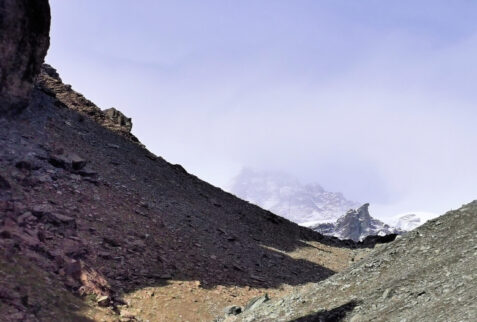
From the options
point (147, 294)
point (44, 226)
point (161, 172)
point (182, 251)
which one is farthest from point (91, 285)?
point (161, 172)

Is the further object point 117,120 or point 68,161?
point 117,120

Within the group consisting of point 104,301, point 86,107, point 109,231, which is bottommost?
point 104,301

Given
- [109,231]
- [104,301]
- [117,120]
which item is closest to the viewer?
[104,301]

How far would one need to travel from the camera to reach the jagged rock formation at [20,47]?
40.8 metres

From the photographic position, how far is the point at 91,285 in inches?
930

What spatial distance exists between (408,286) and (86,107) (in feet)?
170

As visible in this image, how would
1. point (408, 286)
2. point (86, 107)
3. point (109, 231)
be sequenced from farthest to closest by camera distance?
point (86, 107) < point (109, 231) < point (408, 286)

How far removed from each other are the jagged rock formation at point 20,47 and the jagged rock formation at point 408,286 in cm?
3108

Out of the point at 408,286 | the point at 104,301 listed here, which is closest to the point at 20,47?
the point at 104,301

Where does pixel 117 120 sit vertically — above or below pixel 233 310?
above

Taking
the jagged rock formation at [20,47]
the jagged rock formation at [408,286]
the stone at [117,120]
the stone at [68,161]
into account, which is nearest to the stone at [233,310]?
the jagged rock formation at [408,286]

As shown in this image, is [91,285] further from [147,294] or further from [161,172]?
[161,172]

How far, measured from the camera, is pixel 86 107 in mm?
61156

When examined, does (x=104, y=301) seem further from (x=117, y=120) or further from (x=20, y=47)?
(x=117, y=120)
